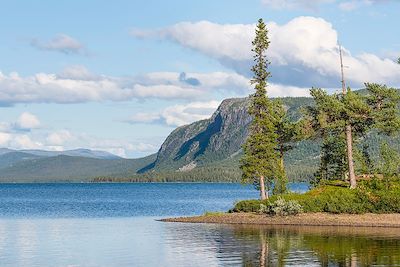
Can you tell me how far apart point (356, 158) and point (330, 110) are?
13.5 metres

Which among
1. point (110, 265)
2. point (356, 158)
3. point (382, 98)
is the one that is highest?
point (382, 98)

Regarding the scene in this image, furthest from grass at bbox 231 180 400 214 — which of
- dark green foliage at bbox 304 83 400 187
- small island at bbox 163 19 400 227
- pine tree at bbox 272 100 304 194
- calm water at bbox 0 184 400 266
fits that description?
calm water at bbox 0 184 400 266

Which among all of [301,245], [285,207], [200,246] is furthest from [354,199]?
[200,246]

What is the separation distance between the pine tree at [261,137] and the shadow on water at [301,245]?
18.3m

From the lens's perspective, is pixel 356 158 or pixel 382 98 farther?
pixel 356 158

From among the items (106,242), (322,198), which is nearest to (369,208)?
(322,198)

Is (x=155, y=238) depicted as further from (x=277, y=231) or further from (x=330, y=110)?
(x=330, y=110)

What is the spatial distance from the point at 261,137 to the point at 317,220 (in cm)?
1809

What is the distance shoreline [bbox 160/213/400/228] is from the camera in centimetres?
6719

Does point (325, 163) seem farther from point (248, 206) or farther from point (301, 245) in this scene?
point (301, 245)

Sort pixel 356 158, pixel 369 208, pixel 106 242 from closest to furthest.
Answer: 1. pixel 106 242
2. pixel 369 208
3. pixel 356 158

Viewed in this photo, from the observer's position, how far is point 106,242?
181 feet

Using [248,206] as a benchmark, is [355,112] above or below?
above

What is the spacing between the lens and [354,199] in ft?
237
